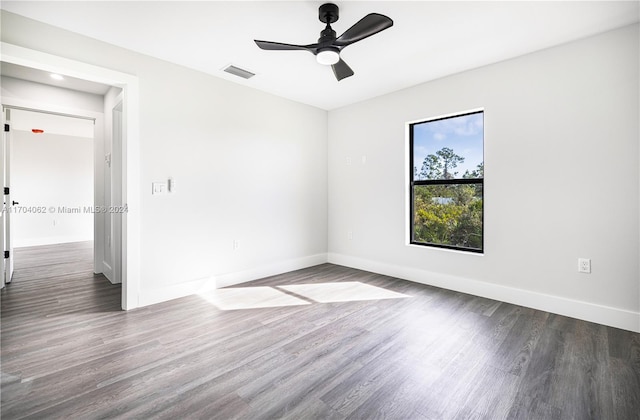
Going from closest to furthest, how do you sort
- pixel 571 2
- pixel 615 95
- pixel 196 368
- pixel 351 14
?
pixel 196 368 < pixel 571 2 < pixel 351 14 < pixel 615 95

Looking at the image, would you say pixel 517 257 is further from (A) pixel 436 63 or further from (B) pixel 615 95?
(A) pixel 436 63

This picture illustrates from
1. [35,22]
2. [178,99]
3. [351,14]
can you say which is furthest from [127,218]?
[351,14]

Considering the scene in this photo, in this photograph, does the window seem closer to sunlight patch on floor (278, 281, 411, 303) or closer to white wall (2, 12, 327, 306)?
sunlight patch on floor (278, 281, 411, 303)

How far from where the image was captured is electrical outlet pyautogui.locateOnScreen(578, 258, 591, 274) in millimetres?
2707

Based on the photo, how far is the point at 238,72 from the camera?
348 cm

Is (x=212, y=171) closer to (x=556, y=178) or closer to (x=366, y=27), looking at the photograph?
(x=366, y=27)

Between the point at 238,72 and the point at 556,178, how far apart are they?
3502mm

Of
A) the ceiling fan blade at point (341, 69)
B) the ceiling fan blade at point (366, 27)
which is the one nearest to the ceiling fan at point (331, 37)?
the ceiling fan blade at point (366, 27)

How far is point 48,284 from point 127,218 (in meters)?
1.87

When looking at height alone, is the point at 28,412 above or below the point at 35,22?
below

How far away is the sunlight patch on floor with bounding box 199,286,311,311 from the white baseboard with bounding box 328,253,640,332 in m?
1.54

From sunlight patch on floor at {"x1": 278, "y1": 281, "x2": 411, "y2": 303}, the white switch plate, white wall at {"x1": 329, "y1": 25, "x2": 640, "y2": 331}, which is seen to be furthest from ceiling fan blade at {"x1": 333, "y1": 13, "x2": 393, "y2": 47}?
sunlight patch on floor at {"x1": 278, "y1": 281, "x2": 411, "y2": 303}

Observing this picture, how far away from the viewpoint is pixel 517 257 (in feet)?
10.2

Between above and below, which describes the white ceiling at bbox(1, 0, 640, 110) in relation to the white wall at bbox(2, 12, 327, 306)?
above
